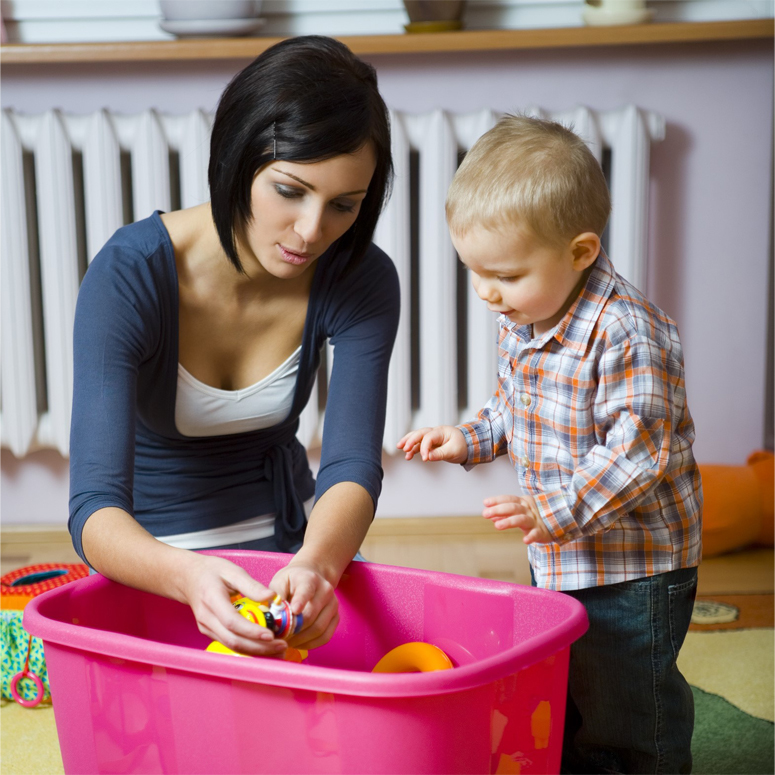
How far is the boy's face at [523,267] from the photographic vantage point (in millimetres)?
733

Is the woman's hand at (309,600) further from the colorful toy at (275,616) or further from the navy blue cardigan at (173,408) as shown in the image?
the navy blue cardigan at (173,408)

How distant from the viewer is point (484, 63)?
175cm

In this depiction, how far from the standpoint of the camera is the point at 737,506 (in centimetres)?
172

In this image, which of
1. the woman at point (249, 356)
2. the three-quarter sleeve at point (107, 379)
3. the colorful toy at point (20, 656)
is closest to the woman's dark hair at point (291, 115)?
the woman at point (249, 356)

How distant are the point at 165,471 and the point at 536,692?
587mm

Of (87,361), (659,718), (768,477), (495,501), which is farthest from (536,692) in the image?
(768,477)

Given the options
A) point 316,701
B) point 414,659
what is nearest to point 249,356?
point 414,659

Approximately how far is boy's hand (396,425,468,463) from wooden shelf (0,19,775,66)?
1.00m

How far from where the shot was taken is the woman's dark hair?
0.81 metres

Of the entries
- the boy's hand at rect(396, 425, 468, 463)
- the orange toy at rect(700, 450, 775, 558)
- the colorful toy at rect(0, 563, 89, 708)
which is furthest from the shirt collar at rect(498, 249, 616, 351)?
the orange toy at rect(700, 450, 775, 558)

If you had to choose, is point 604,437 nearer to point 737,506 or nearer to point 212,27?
point 737,506

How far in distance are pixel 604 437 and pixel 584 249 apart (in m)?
0.17

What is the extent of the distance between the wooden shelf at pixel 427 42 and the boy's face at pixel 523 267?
3.24 ft

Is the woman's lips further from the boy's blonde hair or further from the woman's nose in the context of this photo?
the boy's blonde hair
